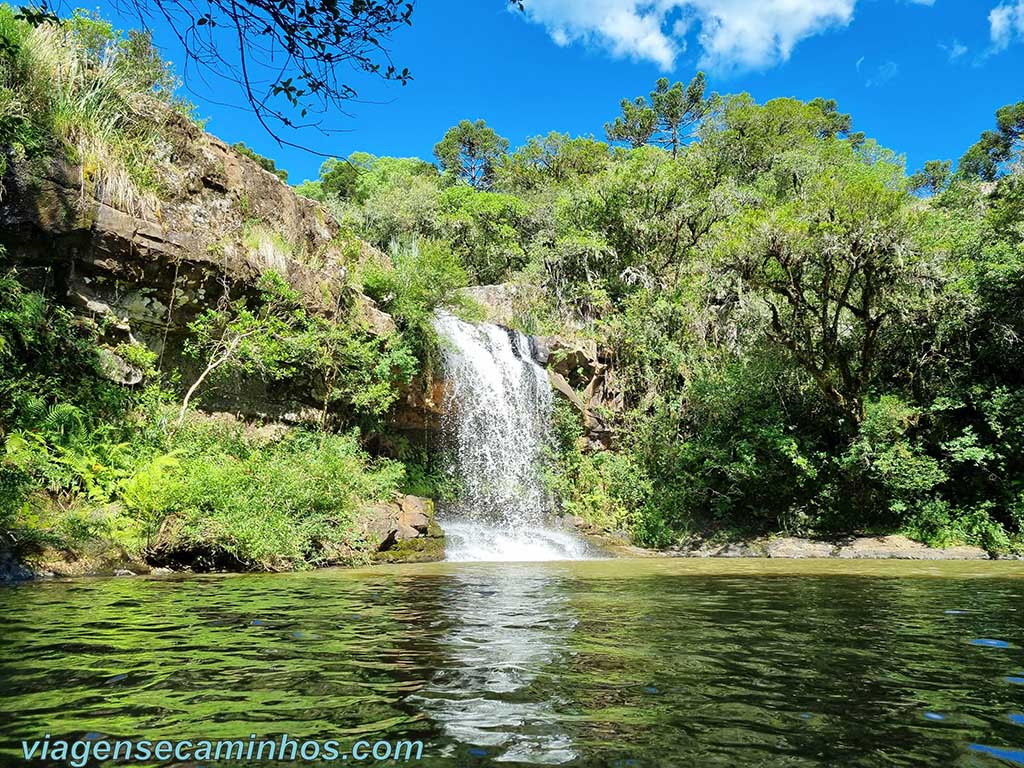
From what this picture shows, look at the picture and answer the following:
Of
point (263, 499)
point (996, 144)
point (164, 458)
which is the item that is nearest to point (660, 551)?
point (263, 499)

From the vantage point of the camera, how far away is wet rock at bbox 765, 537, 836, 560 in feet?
45.7

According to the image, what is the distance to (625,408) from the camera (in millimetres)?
21234

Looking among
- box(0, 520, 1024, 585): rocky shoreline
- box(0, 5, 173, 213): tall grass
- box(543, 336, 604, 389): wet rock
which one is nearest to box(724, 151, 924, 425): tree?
box(0, 520, 1024, 585): rocky shoreline

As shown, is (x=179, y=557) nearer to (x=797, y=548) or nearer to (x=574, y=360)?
(x=797, y=548)

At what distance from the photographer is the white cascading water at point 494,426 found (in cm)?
1734

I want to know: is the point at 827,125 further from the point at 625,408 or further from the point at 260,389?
the point at 260,389

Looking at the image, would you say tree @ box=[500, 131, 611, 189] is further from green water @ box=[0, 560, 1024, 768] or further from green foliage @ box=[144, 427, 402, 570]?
green water @ box=[0, 560, 1024, 768]

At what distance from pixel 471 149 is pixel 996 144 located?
3724 centimetres

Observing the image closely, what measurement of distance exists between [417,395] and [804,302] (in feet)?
33.6

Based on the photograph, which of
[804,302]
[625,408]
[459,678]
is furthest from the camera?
[625,408]

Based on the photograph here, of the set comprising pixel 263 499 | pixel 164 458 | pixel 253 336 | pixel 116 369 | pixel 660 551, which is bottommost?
pixel 660 551

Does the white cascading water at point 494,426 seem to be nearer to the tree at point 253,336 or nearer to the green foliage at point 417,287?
the green foliage at point 417,287

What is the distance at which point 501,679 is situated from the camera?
3.26 meters

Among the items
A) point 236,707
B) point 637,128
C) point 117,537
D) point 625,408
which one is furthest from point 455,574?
point 637,128
